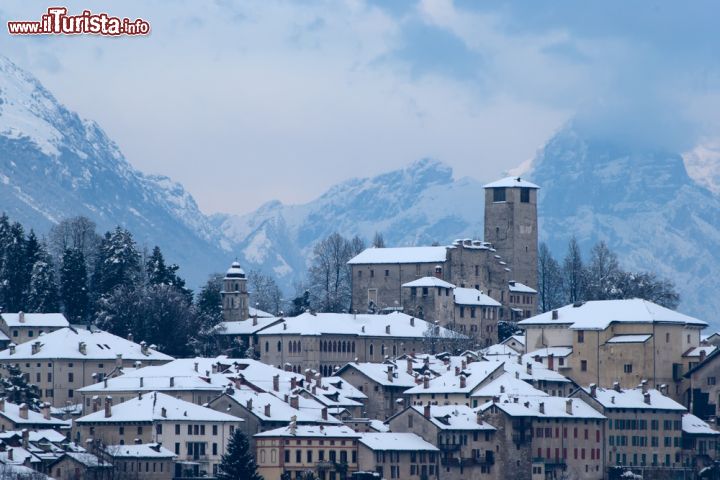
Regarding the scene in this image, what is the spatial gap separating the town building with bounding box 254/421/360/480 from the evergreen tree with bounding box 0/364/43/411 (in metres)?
16.7

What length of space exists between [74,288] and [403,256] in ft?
81.6

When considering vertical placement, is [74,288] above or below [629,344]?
above

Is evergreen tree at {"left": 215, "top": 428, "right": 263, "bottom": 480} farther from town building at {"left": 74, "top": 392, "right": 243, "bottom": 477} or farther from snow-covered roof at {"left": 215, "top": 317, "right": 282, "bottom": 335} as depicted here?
snow-covered roof at {"left": 215, "top": 317, "right": 282, "bottom": 335}

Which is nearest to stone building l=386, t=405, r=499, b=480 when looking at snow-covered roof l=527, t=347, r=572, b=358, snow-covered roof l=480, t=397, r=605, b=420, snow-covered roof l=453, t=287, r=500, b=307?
snow-covered roof l=480, t=397, r=605, b=420

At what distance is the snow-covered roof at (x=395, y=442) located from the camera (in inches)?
4656

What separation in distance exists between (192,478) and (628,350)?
1223 inches

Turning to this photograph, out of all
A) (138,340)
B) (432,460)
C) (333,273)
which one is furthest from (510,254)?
(432,460)

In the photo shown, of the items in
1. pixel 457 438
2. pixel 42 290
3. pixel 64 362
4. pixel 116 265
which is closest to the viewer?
pixel 457 438

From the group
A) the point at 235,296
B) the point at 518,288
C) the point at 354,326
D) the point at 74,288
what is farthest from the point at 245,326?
the point at 518,288

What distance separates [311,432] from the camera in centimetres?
11812

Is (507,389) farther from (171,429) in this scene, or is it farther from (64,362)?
(64,362)

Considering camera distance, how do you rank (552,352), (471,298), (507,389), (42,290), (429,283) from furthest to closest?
(471,298) < (429,283) < (42,290) < (552,352) < (507,389)

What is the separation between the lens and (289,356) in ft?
480

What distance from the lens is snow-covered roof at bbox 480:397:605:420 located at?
122625mm
